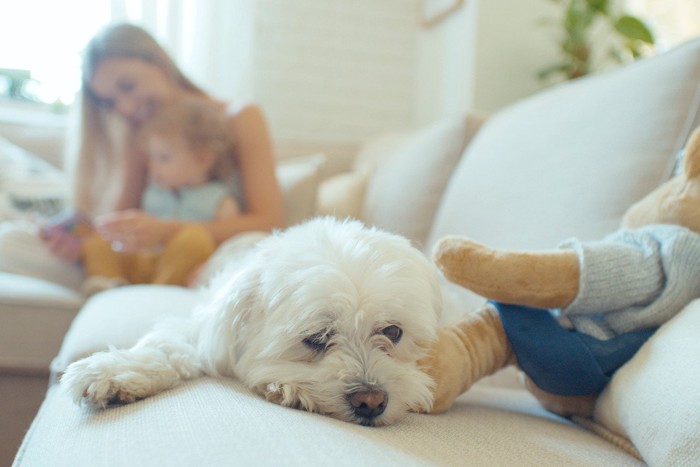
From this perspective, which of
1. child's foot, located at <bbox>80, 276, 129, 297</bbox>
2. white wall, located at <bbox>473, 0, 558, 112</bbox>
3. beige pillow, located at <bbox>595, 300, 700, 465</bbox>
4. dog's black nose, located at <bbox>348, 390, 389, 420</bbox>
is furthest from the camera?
white wall, located at <bbox>473, 0, 558, 112</bbox>

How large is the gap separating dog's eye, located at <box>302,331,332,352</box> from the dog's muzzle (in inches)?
4.8

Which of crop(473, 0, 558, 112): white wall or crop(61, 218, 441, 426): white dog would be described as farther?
crop(473, 0, 558, 112): white wall

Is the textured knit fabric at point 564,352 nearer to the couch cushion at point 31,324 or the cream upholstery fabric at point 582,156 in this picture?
the cream upholstery fabric at point 582,156

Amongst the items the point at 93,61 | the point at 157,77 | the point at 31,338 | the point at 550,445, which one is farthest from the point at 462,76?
the point at 550,445

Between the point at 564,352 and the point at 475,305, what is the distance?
0.57m

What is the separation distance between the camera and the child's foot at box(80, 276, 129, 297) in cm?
212

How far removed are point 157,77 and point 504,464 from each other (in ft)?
7.73

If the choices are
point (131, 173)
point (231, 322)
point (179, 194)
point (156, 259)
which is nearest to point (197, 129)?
point (179, 194)

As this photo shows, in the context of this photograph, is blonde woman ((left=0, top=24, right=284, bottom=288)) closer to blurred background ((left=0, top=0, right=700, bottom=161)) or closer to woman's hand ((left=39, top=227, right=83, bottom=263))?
woman's hand ((left=39, top=227, right=83, bottom=263))

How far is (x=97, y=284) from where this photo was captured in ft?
7.04

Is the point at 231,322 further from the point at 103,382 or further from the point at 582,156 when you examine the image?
the point at 582,156

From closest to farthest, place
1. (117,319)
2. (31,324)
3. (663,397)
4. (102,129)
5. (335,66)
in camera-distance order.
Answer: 1. (663,397)
2. (117,319)
3. (31,324)
4. (102,129)
5. (335,66)

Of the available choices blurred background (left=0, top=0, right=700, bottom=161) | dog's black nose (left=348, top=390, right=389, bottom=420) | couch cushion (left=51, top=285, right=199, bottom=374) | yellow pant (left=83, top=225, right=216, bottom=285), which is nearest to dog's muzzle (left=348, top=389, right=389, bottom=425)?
dog's black nose (left=348, top=390, right=389, bottom=420)

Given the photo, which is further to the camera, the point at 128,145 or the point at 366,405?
the point at 128,145
